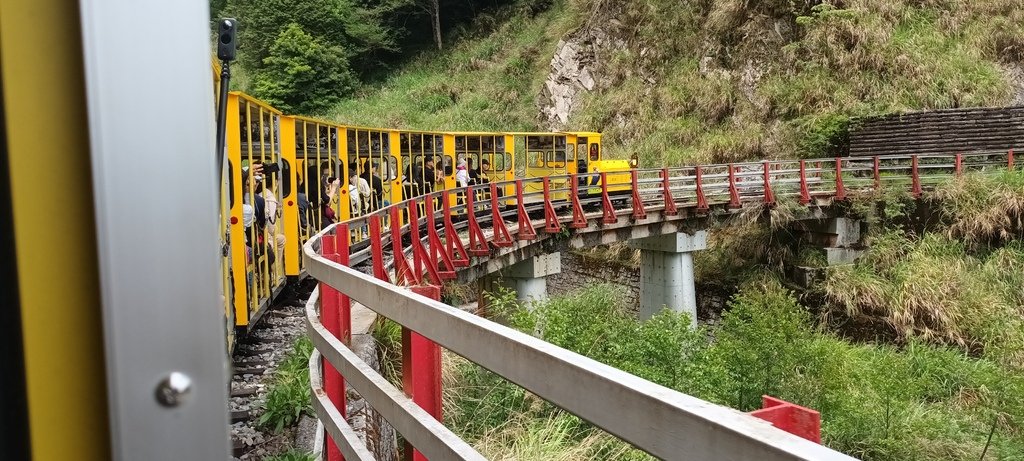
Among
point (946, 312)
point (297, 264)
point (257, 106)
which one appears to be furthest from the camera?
point (946, 312)

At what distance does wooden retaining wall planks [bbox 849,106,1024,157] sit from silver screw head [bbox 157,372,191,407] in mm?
23808

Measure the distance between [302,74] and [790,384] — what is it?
36725mm

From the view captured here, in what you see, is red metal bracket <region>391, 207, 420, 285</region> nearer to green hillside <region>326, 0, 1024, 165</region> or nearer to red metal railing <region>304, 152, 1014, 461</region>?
red metal railing <region>304, 152, 1014, 461</region>

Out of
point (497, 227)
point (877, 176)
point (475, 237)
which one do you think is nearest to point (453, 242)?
point (475, 237)

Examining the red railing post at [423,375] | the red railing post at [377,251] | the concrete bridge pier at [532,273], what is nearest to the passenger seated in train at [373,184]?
the concrete bridge pier at [532,273]

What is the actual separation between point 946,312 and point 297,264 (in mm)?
13885

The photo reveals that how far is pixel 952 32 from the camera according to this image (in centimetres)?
2852

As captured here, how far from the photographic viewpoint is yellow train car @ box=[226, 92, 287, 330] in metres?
7.41

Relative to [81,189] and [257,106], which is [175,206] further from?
[257,106]

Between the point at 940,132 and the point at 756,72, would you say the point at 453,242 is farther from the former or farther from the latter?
the point at 756,72

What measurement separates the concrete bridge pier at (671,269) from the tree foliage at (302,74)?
28062mm

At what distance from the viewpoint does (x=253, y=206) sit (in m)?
8.18

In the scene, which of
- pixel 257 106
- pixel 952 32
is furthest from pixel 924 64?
pixel 257 106

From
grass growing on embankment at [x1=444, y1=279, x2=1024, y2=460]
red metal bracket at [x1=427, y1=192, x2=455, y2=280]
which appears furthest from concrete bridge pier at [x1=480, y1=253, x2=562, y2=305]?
red metal bracket at [x1=427, y1=192, x2=455, y2=280]
